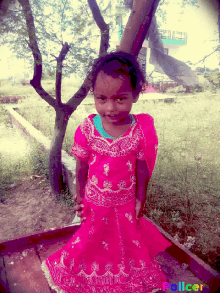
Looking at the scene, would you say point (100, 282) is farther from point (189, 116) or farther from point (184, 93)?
point (184, 93)

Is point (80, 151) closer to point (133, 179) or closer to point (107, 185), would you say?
point (107, 185)

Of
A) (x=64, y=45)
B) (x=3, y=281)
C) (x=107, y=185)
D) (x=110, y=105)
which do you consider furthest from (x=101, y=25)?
(x=3, y=281)

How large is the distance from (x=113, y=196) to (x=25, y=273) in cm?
88

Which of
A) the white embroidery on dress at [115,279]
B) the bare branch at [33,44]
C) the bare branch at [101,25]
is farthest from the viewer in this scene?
the bare branch at [101,25]

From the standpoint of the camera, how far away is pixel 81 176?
5.41 feet

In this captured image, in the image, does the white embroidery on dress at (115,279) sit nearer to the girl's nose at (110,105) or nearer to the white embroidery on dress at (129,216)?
the white embroidery on dress at (129,216)

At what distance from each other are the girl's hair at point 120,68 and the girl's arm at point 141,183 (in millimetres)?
454

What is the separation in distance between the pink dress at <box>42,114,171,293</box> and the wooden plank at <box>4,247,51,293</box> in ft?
0.28

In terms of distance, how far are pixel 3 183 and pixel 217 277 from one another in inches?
119

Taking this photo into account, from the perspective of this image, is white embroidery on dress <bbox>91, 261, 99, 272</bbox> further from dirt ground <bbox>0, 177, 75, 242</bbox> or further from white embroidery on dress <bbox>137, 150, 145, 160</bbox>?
dirt ground <bbox>0, 177, 75, 242</bbox>

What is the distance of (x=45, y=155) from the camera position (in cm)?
411

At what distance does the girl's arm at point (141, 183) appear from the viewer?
1.56 m

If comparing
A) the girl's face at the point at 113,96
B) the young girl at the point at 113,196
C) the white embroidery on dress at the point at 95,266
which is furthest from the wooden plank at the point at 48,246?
the girl's face at the point at 113,96

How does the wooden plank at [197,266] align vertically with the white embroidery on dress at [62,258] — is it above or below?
below
